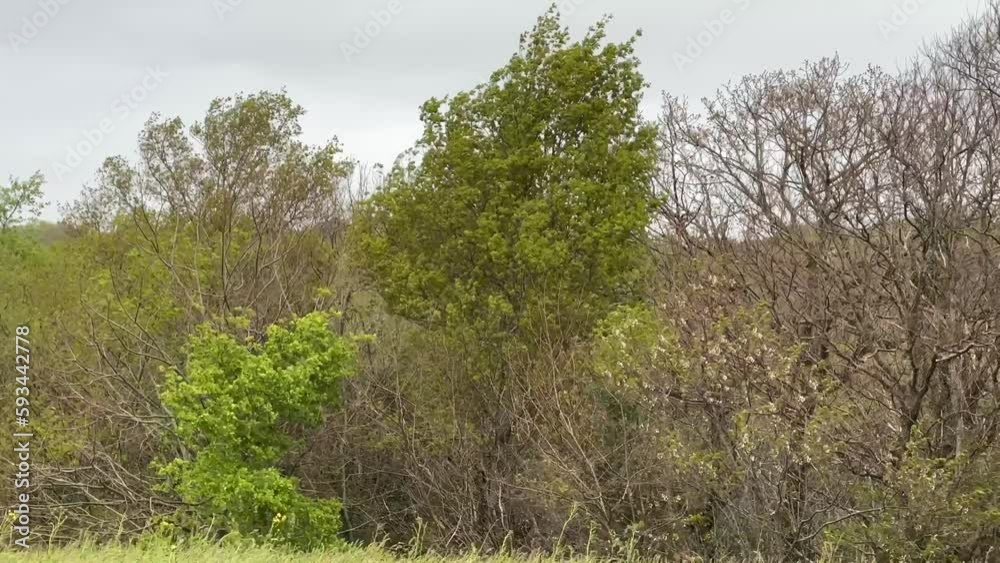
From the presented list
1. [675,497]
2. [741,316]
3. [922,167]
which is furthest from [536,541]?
[922,167]

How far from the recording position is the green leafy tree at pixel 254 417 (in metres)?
16.2

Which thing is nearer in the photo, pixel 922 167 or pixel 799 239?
pixel 922 167

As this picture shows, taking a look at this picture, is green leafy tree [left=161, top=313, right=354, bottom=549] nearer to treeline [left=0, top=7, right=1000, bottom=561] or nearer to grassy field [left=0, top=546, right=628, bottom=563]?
treeline [left=0, top=7, right=1000, bottom=561]

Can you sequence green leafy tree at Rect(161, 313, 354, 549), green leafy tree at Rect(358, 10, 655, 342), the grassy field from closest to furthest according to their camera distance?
the grassy field < green leafy tree at Rect(161, 313, 354, 549) < green leafy tree at Rect(358, 10, 655, 342)

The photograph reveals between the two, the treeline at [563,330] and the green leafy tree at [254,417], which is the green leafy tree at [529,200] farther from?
the green leafy tree at [254,417]

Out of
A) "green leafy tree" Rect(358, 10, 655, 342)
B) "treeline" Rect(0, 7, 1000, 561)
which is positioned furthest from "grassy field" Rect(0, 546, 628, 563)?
"green leafy tree" Rect(358, 10, 655, 342)

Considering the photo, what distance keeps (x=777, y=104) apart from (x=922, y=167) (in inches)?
205

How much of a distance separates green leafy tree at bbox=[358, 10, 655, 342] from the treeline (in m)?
0.07

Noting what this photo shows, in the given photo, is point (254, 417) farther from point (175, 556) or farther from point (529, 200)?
point (175, 556)

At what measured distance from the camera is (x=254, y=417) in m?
16.8

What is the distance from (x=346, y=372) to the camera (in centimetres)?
1756

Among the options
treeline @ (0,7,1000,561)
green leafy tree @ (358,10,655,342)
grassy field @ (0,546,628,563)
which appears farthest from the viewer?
green leafy tree @ (358,10,655,342)

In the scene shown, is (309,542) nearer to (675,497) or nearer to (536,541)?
(536,541)

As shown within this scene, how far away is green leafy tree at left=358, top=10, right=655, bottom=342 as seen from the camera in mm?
18844
